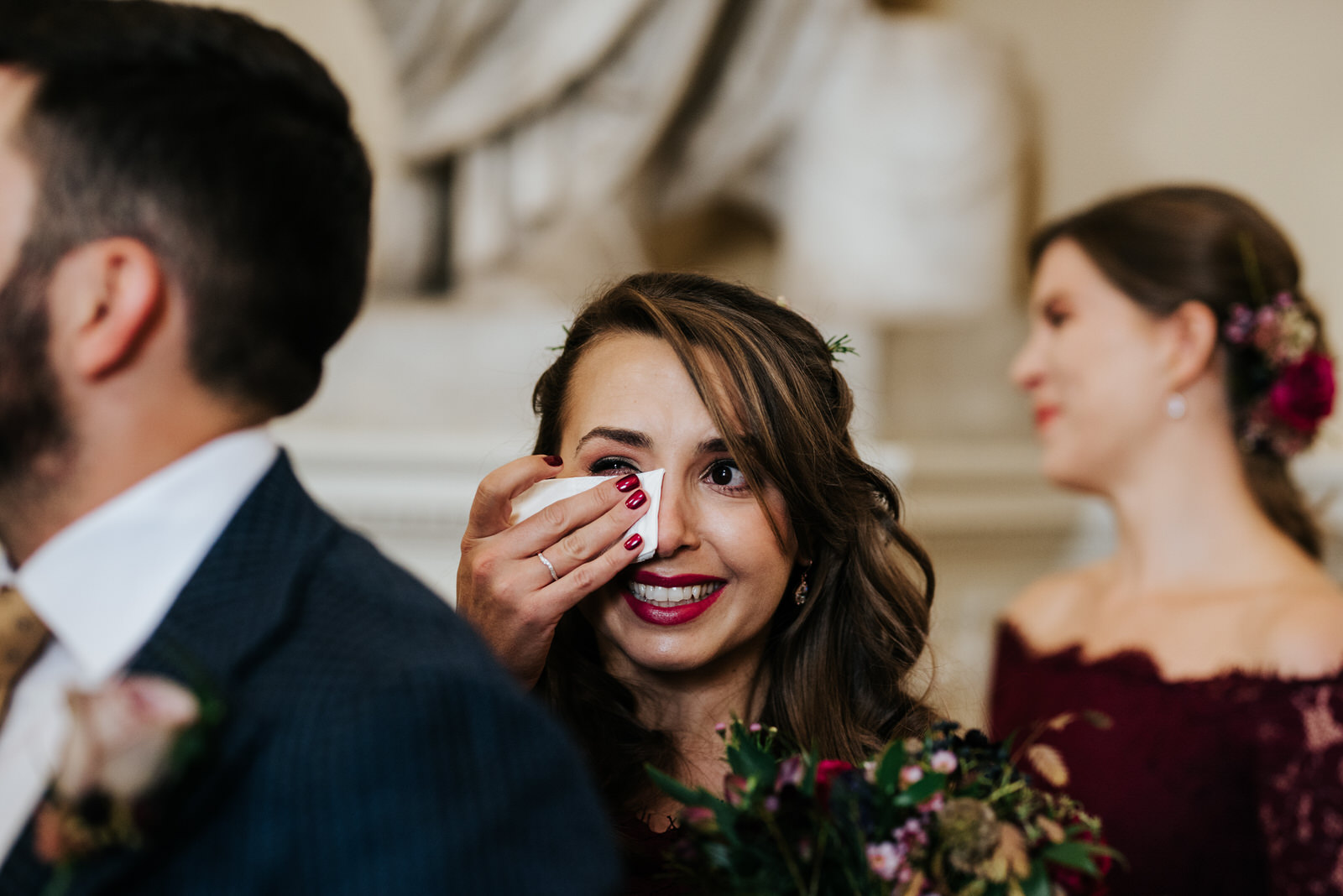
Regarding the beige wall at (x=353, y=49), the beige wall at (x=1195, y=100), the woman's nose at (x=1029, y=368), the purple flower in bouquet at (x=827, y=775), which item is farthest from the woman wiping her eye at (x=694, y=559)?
the beige wall at (x=353, y=49)

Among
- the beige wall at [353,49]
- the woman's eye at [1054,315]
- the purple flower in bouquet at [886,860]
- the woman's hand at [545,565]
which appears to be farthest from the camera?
the beige wall at [353,49]

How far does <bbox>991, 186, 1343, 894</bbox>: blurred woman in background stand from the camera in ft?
6.57

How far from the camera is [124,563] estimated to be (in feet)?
2.72

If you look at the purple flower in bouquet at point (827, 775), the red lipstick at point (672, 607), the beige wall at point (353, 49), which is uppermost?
the beige wall at point (353, 49)

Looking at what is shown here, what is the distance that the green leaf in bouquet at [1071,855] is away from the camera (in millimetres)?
1047

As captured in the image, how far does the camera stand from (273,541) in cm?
86

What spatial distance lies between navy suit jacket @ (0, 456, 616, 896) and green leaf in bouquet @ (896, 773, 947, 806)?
1.06ft

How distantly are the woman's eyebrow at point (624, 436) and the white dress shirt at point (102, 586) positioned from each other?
58 centimetres

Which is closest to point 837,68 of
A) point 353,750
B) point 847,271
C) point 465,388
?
point 847,271

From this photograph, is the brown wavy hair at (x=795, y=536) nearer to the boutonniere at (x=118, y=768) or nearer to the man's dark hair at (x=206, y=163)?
the man's dark hair at (x=206, y=163)

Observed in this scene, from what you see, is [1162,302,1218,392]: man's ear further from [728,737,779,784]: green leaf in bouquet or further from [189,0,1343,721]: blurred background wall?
[728,737,779,784]: green leaf in bouquet

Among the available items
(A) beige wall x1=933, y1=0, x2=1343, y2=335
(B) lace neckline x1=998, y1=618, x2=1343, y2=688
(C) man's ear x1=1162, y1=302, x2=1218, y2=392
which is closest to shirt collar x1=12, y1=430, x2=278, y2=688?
(B) lace neckline x1=998, y1=618, x2=1343, y2=688

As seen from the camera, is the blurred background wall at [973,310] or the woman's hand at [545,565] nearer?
the woman's hand at [545,565]

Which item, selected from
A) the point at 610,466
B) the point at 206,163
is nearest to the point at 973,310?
the point at 610,466
